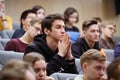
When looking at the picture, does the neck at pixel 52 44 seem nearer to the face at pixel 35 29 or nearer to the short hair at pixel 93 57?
the short hair at pixel 93 57

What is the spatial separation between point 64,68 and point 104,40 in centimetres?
198

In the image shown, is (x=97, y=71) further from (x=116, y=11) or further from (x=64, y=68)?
(x=116, y=11)

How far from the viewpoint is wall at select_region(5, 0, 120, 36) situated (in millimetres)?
7191

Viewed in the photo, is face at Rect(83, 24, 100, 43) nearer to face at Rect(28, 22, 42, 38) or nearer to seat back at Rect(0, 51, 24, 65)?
face at Rect(28, 22, 42, 38)

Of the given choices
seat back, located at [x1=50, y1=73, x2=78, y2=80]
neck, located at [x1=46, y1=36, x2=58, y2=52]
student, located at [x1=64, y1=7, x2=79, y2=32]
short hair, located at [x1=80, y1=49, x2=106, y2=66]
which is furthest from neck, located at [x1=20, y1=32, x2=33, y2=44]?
student, located at [x1=64, y1=7, x2=79, y2=32]

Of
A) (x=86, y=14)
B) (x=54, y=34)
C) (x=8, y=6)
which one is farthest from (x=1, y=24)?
(x=54, y=34)

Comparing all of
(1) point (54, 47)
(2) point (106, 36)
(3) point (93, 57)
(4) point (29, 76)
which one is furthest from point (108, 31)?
(4) point (29, 76)

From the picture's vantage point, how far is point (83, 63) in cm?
241

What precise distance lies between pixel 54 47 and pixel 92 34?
890mm

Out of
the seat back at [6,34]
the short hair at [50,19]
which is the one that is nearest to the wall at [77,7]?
the seat back at [6,34]

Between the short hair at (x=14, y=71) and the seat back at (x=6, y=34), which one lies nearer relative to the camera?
the short hair at (x=14, y=71)

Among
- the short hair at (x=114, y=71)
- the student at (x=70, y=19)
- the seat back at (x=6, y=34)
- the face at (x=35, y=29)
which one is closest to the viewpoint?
the short hair at (x=114, y=71)

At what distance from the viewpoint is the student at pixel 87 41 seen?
11.6ft

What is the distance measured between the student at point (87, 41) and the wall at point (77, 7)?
3.43m
